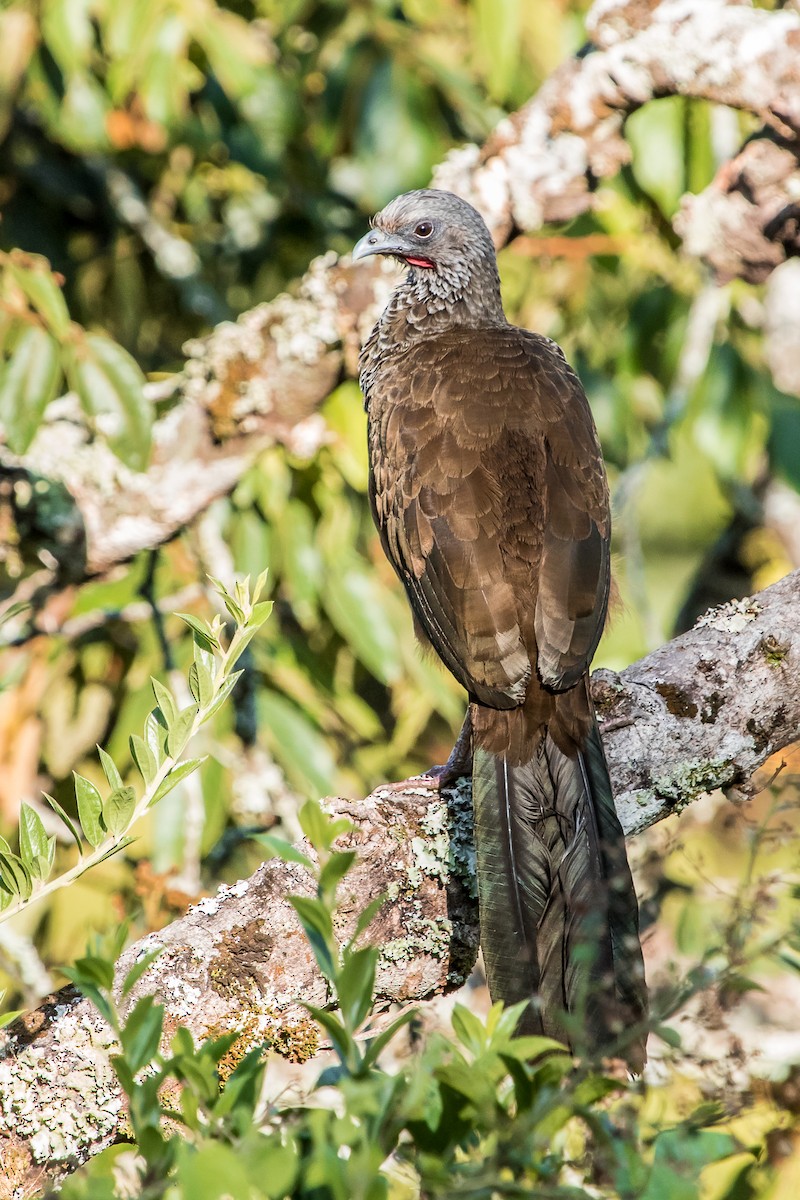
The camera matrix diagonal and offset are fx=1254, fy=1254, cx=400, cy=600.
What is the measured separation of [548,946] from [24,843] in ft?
3.41

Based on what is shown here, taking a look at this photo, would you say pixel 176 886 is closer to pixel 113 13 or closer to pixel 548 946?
pixel 548 946

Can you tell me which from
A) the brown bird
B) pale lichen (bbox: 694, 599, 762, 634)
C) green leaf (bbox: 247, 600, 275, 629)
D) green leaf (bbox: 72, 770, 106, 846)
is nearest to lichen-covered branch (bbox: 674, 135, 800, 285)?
the brown bird

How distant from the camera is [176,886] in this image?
145 inches

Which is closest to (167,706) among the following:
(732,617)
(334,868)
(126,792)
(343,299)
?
(126,792)

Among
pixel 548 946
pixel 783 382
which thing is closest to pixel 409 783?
pixel 548 946

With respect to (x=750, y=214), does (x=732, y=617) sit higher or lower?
lower

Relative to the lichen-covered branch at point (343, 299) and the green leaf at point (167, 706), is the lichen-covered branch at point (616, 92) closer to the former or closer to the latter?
the lichen-covered branch at point (343, 299)

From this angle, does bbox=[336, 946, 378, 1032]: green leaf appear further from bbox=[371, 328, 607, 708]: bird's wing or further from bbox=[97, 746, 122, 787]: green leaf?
bbox=[371, 328, 607, 708]: bird's wing

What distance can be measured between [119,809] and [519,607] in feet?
4.18

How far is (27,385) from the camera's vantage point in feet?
12.0

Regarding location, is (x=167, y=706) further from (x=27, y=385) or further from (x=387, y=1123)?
(x=27, y=385)

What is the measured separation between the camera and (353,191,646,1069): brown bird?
2332mm

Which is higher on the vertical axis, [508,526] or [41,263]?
[41,263]

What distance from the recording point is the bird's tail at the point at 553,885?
7.22 feet
